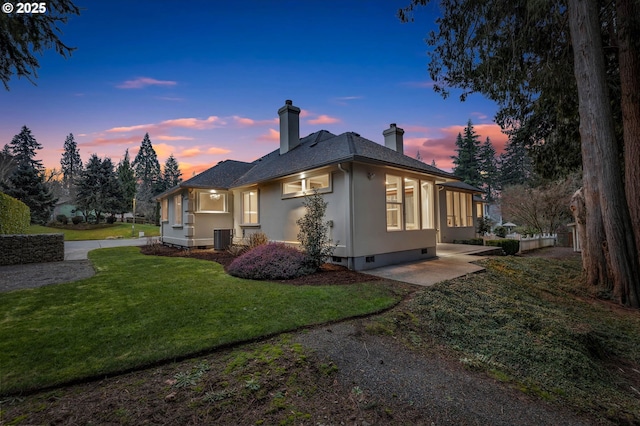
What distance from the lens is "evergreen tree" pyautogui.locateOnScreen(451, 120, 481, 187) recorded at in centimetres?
3125

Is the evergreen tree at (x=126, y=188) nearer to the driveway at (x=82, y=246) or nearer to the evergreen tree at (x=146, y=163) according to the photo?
the driveway at (x=82, y=246)

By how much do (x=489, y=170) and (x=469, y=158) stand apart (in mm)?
9654

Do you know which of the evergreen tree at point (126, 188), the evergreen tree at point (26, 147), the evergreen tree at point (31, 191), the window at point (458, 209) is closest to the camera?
the window at point (458, 209)

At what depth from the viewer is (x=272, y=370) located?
2.56m

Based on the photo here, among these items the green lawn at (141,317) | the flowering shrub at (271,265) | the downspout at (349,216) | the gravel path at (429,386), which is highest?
the downspout at (349,216)

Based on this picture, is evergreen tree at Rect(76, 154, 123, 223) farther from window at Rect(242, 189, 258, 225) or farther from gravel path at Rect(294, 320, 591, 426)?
gravel path at Rect(294, 320, 591, 426)

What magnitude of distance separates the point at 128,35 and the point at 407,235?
11566mm

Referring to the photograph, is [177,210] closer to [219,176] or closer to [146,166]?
[219,176]

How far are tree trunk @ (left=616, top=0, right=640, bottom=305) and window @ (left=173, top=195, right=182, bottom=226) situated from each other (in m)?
16.8

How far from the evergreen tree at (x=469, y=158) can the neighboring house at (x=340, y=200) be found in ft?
60.6

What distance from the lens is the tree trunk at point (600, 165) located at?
5.90 meters

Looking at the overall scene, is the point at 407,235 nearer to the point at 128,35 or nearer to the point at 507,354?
the point at 507,354

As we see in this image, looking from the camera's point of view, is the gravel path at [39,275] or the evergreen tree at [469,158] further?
the evergreen tree at [469,158]

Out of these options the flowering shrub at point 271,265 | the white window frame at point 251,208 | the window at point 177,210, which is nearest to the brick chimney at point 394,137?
the white window frame at point 251,208
